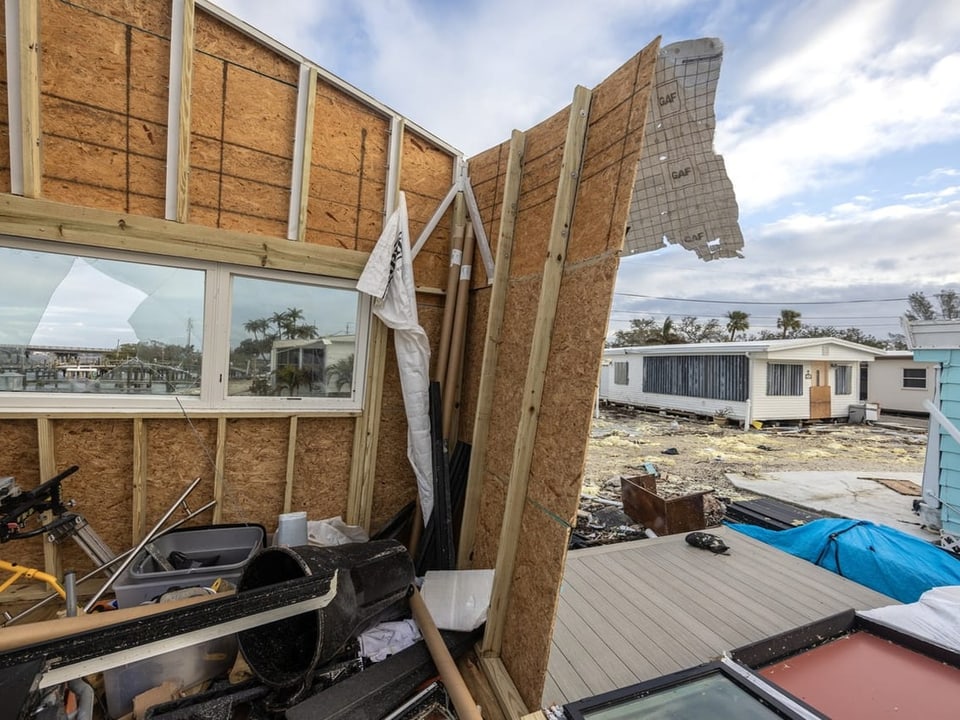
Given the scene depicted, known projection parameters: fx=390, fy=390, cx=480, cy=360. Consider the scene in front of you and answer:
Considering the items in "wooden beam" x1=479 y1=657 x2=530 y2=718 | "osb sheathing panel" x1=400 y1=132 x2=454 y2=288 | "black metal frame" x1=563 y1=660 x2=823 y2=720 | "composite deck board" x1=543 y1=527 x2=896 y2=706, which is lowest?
"wooden beam" x1=479 y1=657 x2=530 y2=718

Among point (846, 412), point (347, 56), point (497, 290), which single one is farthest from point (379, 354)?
point (846, 412)

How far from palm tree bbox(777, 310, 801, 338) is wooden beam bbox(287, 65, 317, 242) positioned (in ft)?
94.1

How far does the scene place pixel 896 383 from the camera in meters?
16.0

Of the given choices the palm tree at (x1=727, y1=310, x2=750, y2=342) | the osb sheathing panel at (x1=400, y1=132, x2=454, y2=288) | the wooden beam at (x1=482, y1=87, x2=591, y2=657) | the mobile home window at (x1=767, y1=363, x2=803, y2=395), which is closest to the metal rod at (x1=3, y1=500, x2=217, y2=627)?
the wooden beam at (x1=482, y1=87, x2=591, y2=657)

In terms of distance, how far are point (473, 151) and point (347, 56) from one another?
4.42 ft

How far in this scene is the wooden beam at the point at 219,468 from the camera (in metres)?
2.93

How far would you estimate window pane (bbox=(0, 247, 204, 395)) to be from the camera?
8.48 ft

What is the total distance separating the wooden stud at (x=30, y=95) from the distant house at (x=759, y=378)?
49.0 ft

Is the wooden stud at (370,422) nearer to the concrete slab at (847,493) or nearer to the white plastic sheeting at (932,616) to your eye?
the white plastic sheeting at (932,616)

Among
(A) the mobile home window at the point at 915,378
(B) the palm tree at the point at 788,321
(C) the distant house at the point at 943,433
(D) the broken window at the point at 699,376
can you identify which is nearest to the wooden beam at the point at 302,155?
(C) the distant house at the point at 943,433

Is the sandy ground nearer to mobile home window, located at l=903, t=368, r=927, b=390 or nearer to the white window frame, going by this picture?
mobile home window, located at l=903, t=368, r=927, b=390

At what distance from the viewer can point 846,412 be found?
14.5m

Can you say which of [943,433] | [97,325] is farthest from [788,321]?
[97,325]

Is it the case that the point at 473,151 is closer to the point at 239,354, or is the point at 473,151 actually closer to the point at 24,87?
the point at 239,354
